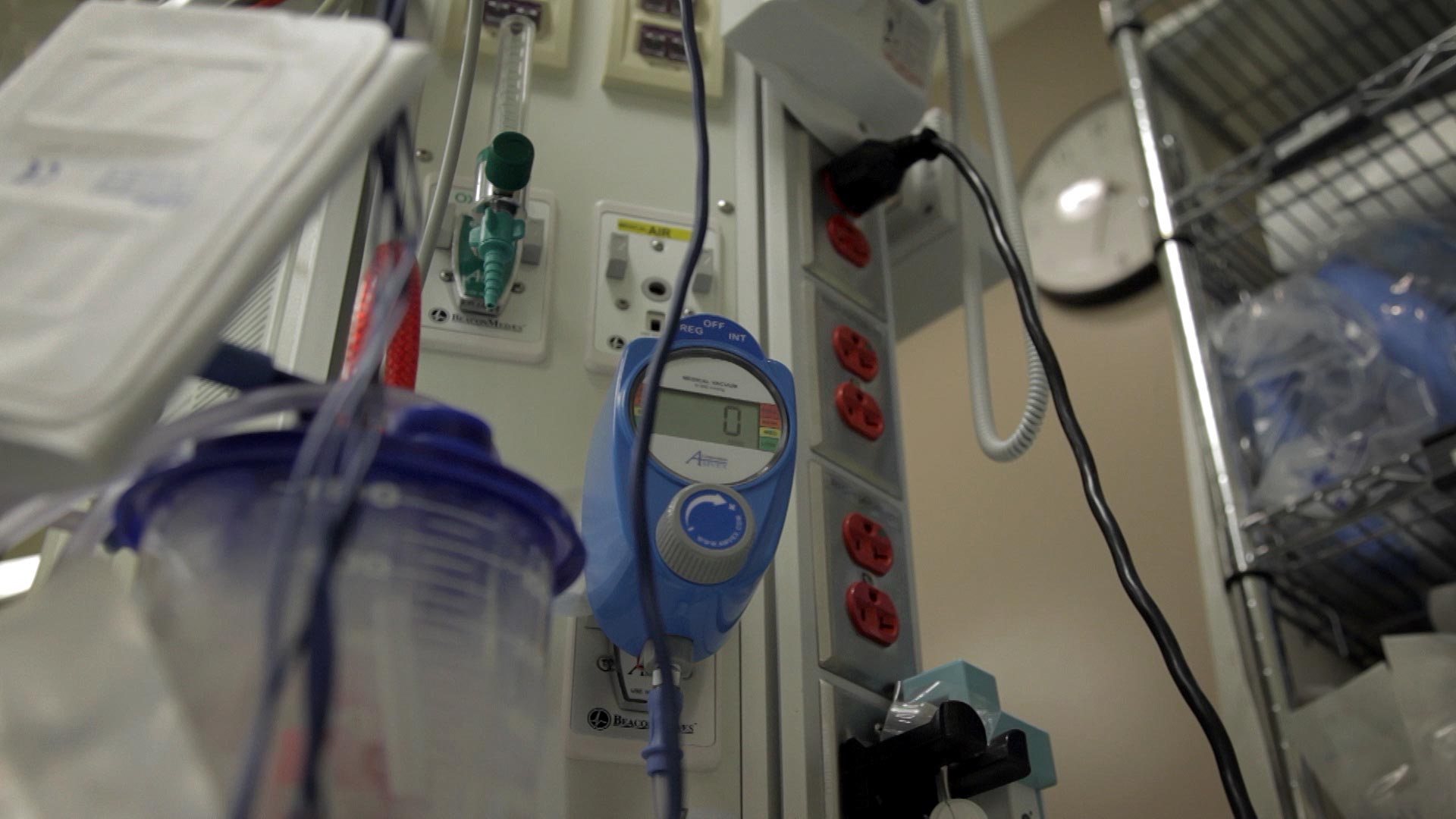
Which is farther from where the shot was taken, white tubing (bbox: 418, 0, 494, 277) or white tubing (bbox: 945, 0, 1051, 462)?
white tubing (bbox: 945, 0, 1051, 462)

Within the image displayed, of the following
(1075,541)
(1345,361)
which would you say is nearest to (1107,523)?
(1345,361)

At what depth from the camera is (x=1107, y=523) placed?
67 cm

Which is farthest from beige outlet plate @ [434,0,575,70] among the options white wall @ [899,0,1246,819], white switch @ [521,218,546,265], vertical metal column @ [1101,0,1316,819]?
white wall @ [899,0,1246,819]

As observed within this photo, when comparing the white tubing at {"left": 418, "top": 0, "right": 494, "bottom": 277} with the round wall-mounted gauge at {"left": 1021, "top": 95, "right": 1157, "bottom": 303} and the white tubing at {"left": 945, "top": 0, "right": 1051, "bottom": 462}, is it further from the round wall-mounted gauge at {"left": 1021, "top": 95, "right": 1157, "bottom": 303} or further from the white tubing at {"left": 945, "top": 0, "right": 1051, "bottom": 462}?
the round wall-mounted gauge at {"left": 1021, "top": 95, "right": 1157, "bottom": 303}

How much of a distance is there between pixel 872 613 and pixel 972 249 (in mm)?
336

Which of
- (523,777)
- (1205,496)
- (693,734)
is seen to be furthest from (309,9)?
(1205,496)

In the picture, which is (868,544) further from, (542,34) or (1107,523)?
(542,34)

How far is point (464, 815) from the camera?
31 cm

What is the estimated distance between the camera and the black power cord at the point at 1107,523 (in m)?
0.58

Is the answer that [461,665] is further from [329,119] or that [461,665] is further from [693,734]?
[693,734]

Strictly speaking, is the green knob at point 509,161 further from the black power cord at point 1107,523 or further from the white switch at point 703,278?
the black power cord at point 1107,523

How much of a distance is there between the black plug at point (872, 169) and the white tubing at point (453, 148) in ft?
1.04

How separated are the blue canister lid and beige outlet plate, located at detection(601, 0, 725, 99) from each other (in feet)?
2.04

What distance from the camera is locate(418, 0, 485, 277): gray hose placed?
27.3 inches
